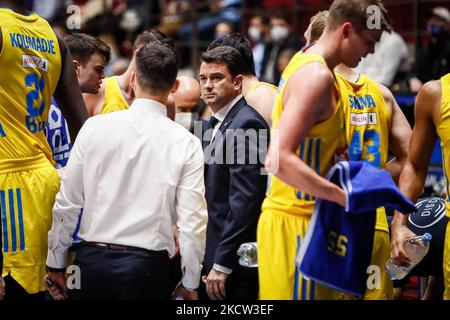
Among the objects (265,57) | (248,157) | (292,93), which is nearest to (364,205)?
(292,93)

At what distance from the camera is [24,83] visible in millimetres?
4383

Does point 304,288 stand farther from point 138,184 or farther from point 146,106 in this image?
point 146,106

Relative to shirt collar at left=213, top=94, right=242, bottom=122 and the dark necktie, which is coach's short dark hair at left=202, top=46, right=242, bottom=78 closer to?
shirt collar at left=213, top=94, right=242, bottom=122

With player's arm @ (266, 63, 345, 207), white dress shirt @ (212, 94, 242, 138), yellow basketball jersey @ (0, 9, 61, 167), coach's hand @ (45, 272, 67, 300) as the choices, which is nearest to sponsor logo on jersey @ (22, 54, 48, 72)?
yellow basketball jersey @ (0, 9, 61, 167)

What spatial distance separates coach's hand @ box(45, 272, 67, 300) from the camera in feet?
14.2

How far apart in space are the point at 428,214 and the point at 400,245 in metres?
0.83

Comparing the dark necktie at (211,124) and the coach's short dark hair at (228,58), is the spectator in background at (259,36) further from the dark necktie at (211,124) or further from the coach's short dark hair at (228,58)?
the dark necktie at (211,124)

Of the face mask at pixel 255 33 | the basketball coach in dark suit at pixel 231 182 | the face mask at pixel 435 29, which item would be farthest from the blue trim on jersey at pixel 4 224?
the face mask at pixel 255 33

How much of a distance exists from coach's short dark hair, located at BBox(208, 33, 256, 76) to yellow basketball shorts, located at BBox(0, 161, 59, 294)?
1.62m

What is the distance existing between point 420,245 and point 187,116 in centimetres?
245

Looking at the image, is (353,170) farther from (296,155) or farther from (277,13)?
(277,13)

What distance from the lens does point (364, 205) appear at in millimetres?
3623

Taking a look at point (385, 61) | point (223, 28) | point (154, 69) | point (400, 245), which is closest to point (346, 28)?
point (154, 69)
